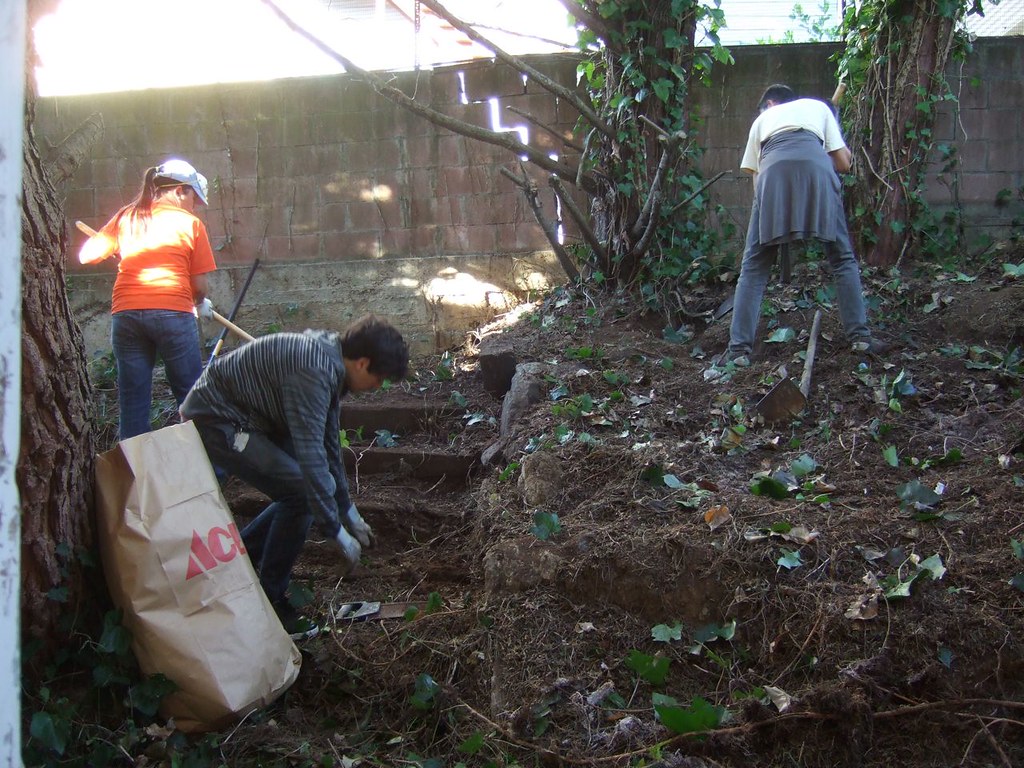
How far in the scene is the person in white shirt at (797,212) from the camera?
4.43 meters

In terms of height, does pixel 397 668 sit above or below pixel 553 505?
below

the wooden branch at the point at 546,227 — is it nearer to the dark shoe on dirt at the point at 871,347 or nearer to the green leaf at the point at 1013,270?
the dark shoe on dirt at the point at 871,347

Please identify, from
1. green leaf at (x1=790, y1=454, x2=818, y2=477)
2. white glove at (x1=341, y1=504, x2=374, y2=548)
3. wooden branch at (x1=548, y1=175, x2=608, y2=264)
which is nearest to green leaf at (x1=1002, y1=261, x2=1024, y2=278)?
wooden branch at (x1=548, y1=175, x2=608, y2=264)

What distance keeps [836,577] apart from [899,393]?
1592 mm

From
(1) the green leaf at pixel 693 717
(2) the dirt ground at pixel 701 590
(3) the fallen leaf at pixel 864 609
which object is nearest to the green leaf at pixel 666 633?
(2) the dirt ground at pixel 701 590

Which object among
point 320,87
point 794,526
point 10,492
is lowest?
point 794,526

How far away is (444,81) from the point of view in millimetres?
6578

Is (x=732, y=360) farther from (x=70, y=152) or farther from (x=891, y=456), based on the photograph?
(x=70, y=152)

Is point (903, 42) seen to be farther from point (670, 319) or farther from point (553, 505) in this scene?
point (553, 505)

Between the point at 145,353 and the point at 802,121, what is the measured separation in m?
3.62

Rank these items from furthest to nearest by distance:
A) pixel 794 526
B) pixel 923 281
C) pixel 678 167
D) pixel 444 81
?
pixel 444 81, pixel 678 167, pixel 923 281, pixel 794 526

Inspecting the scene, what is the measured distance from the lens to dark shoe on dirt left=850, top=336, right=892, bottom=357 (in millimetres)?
4363

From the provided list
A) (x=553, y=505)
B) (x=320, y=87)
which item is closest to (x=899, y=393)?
(x=553, y=505)

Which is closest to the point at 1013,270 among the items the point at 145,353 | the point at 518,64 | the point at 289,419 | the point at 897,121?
the point at 897,121
